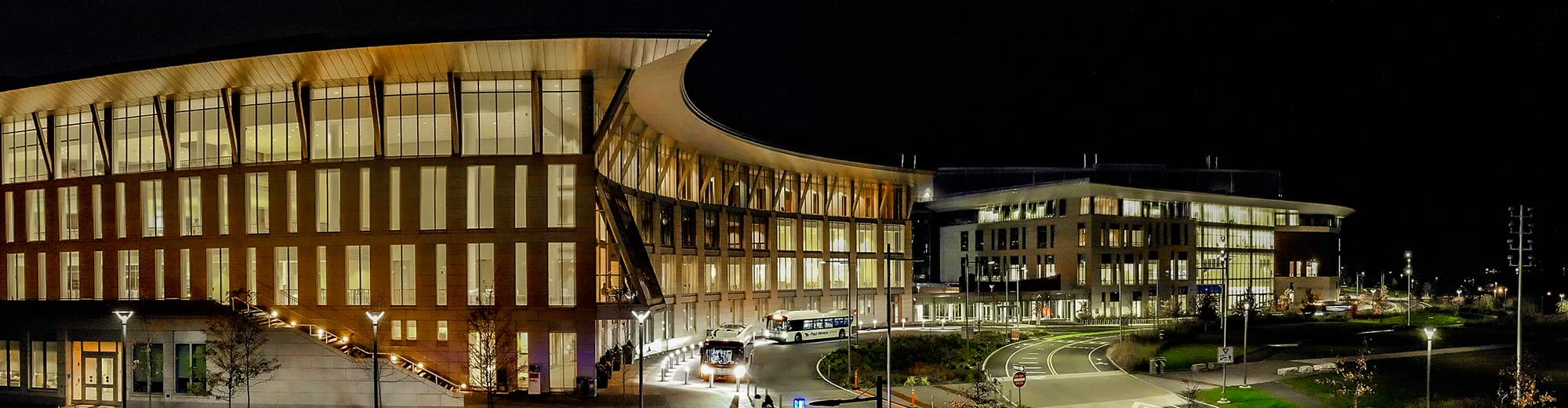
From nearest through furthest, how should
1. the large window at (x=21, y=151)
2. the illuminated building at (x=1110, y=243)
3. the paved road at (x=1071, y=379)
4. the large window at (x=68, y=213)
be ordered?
1. the paved road at (x=1071, y=379)
2. the large window at (x=68, y=213)
3. the large window at (x=21, y=151)
4. the illuminated building at (x=1110, y=243)

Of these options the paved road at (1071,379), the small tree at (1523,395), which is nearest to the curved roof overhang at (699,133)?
the paved road at (1071,379)

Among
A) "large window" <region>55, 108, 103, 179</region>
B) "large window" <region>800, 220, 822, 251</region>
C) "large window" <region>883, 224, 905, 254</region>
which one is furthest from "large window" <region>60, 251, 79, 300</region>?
"large window" <region>883, 224, 905, 254</region>

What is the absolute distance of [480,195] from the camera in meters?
51.1

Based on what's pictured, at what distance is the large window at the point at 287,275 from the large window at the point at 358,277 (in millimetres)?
2637

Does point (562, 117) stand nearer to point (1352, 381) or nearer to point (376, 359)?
point (376, 359)

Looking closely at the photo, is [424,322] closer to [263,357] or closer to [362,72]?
[263,357]

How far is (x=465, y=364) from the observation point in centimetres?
5031

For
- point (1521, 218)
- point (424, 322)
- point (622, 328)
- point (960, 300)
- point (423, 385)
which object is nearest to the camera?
point (1521, 218)

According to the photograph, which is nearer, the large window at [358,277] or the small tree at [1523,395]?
the small tree at [1523,395]

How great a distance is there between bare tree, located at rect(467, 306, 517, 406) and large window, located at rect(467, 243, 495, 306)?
89cm

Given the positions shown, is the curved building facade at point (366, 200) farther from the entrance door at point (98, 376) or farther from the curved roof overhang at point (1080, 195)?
the curved roof overhang at point (1080, 195)

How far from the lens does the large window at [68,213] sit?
60.4m

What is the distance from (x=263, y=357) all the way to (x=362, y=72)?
41.4 ft

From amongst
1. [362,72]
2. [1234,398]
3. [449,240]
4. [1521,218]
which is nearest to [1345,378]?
[1234,398]
